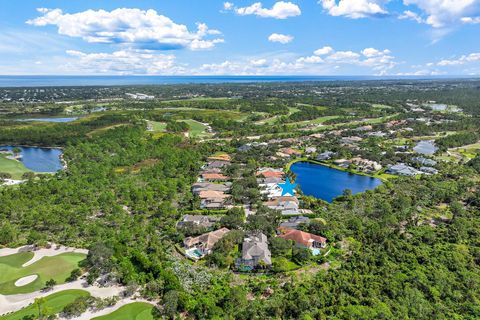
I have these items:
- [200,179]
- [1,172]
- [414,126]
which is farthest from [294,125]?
[1,172]

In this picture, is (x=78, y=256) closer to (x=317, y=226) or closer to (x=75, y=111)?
(x=317, y=226)

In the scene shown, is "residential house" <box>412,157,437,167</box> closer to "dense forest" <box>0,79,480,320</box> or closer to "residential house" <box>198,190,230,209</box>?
"dense forest" <box>0,79,480,320</box>

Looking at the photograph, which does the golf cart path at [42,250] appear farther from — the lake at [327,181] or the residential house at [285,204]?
the lake at [327,181]

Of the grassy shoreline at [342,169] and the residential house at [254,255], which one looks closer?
the residential house at [254,255]

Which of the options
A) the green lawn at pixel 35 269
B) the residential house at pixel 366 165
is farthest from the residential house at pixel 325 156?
the green lawn at pixel 35 269

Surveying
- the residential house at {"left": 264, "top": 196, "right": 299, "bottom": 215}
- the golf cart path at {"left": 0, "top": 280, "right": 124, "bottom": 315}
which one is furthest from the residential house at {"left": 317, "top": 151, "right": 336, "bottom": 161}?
the golf cart path at {"left": 0, "top": 280, "right": 124, "bottom": 315}
